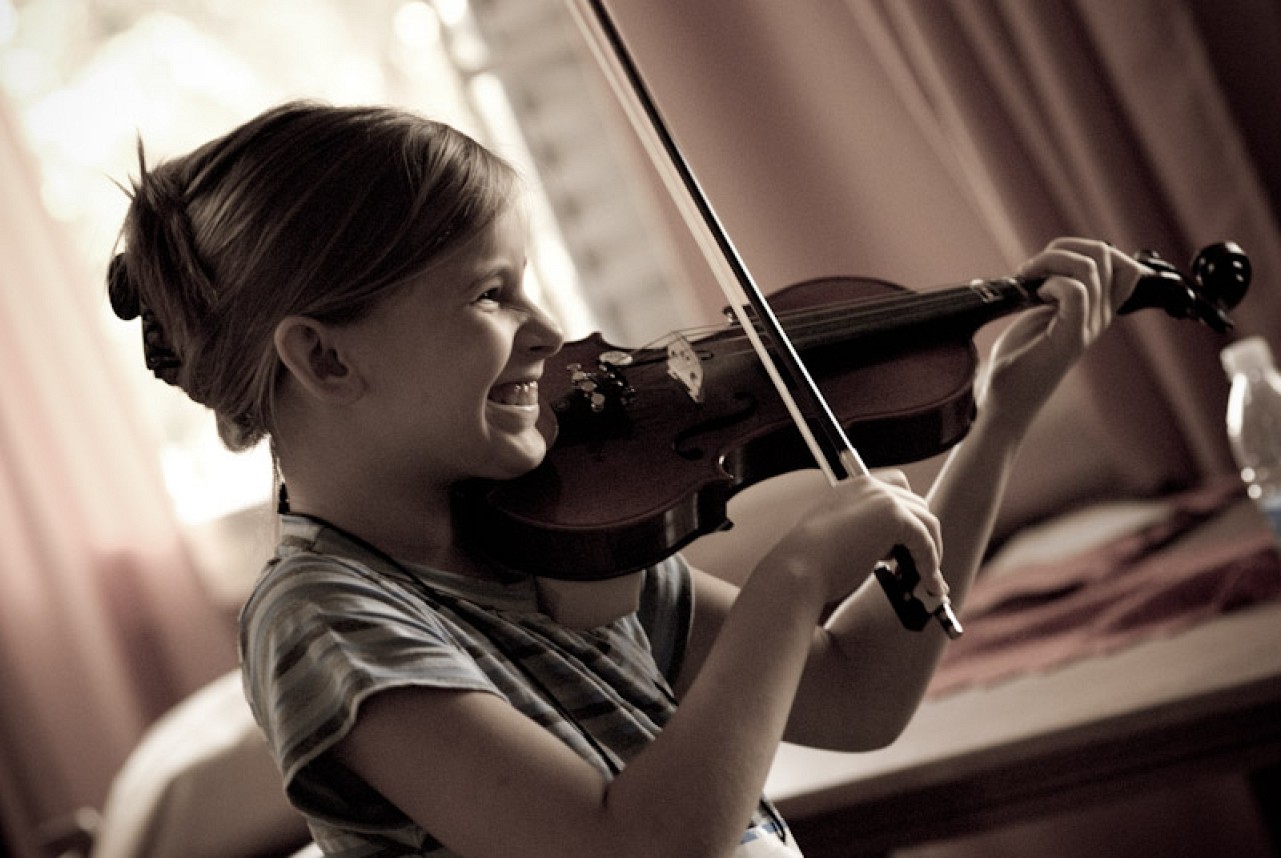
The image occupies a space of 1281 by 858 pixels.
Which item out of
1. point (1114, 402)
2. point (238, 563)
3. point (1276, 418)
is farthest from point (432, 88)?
point (1276, 418)

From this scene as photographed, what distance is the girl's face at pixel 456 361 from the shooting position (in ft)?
2.46

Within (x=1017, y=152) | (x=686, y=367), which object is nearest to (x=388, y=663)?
(x=686, y=367)

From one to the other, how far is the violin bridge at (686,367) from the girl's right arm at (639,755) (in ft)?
0.78

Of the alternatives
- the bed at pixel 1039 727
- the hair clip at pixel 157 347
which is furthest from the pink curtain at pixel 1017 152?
the hair clip at pixel 157 347

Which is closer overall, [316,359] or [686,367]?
[316,359]

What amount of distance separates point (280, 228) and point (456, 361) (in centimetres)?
11

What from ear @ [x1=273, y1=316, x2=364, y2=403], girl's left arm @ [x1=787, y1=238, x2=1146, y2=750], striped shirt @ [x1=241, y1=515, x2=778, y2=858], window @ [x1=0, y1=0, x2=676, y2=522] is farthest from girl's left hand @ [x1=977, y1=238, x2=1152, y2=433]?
window @ [x1=0, y1=0, x2=676, y2=522]

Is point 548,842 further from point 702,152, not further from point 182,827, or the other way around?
point 702,152

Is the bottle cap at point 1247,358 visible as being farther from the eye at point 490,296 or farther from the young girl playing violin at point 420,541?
the eye at point 490,296

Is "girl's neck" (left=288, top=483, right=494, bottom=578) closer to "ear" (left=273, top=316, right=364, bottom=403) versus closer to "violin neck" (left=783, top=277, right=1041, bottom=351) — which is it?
"ear" (left=273, top=316, right=364, bottom=403)

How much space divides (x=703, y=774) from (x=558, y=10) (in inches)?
75.3

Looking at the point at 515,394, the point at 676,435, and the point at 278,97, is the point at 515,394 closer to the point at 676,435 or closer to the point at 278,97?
the point at 676,435

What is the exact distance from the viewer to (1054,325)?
0.93 m

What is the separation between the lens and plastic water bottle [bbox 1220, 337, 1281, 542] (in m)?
1.35
